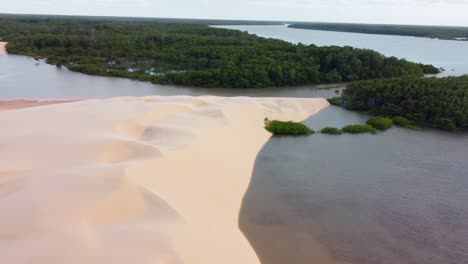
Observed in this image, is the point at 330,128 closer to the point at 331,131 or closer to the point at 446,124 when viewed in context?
the point at 331,131

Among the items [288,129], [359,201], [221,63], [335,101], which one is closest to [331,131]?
[288,129]

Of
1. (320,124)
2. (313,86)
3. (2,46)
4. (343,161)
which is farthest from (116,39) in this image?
(343,161)

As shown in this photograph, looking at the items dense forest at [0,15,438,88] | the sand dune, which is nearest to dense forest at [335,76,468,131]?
the sand dune

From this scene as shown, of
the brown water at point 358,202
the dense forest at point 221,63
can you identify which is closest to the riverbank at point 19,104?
the dense forest at point 221,63

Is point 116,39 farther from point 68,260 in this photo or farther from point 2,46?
point 68,260

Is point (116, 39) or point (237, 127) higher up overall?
point (116, 39)

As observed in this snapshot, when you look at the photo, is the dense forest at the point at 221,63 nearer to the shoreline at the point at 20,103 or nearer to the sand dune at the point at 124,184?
the shoreline at the point at 20,103
